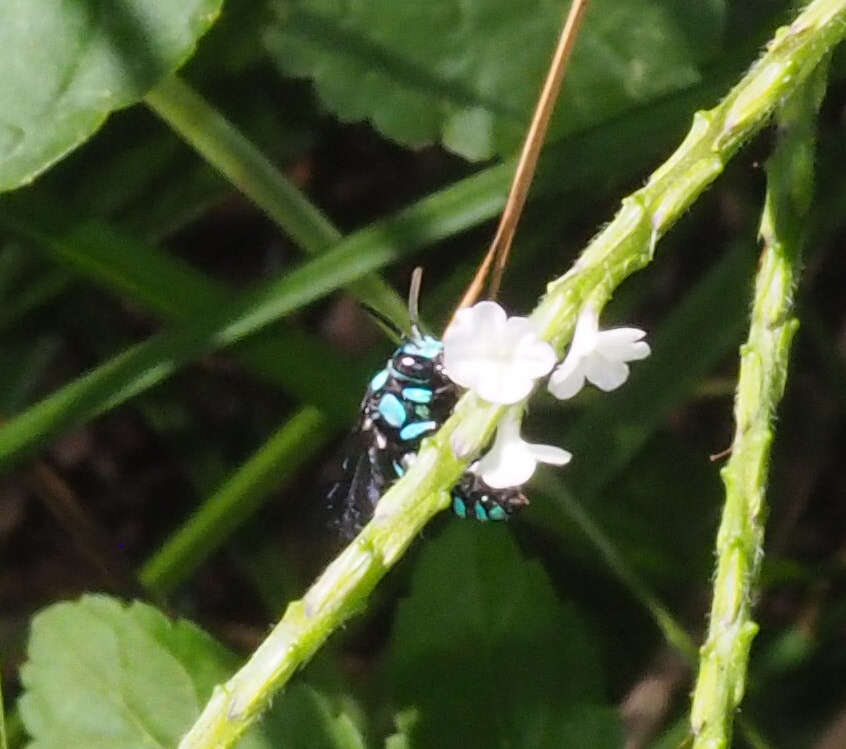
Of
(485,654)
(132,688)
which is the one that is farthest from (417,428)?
(132,688)

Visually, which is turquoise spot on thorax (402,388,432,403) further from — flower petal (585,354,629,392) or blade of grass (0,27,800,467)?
flower petal (585,354,629,392)

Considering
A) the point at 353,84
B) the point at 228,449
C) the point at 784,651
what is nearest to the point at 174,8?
the point at 353,84

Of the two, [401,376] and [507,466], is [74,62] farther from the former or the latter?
[507,466]

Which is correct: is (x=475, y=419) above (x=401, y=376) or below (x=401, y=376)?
below

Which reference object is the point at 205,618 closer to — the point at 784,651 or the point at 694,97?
the point at 784,651

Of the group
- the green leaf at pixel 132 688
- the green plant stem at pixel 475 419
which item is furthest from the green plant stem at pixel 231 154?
the green plant stem at pixel 475 419

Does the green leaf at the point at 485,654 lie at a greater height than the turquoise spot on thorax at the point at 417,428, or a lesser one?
lesser

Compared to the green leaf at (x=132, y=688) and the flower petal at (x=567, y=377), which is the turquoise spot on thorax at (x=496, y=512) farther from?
the flower petal at (x=567, y=377)
